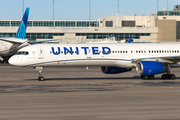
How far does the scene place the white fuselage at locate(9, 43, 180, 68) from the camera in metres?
34.7

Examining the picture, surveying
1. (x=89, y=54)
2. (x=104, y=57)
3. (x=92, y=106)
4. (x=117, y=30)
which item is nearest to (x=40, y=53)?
(x=89, y=54)

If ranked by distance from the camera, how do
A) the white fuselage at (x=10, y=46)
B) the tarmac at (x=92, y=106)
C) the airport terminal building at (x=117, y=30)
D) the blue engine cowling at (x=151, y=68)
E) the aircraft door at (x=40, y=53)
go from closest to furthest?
the tarmac at (x=92, y=106) < the blue engine cowling at (x=151, y=68) < the aircraft door at (x=40, y=53) < the white fuselage at (x=10, y=46) < the airport terminal building at (x=117, y=30)

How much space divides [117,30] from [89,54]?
97.1m

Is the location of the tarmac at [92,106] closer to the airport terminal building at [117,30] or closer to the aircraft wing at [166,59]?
the aircraft wing at [166,59]

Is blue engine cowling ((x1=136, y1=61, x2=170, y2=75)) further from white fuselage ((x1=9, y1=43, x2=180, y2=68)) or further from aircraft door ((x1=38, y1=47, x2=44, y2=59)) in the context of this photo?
aircraft door ((x1=38, y1=47, x2=44, y2=59))

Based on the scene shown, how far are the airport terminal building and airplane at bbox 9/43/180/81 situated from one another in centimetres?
8194

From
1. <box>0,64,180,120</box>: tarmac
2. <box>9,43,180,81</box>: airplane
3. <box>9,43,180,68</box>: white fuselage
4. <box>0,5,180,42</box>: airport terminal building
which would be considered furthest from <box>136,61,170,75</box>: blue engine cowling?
<box>0,5,180,42</box>: airport terminal building

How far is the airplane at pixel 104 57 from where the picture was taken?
3450 cm

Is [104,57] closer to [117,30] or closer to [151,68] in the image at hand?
[151,68]

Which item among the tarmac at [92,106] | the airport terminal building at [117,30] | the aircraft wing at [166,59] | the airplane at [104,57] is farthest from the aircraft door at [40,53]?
the airport terminal building at [117,30]

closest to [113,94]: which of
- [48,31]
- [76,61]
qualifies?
[76,61]

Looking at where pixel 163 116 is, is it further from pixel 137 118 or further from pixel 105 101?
pixel 105 101

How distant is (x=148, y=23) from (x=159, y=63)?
102925 millimetres

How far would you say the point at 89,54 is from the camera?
35.3 meters
